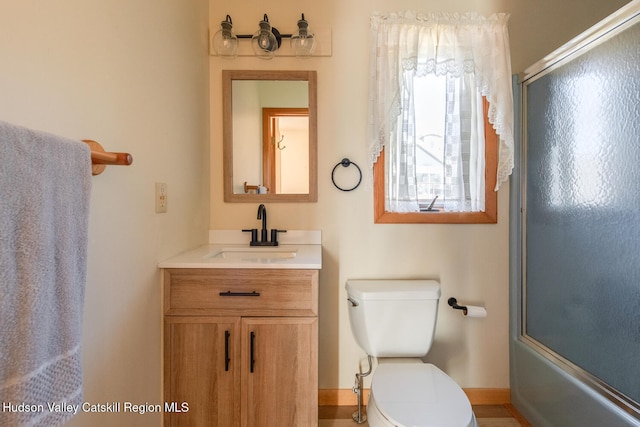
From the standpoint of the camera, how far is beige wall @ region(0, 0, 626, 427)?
2.45ft

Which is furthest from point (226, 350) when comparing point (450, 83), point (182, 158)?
point (450, 83)

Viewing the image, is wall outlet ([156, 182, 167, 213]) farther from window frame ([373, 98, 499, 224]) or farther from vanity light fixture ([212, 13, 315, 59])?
window frame ([373, 98, 499, 224])

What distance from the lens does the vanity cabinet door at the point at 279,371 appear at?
117cm

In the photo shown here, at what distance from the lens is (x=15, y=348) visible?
1.69 ft

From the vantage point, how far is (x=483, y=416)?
155cm

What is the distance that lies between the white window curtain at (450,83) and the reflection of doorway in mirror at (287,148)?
1.24 feet

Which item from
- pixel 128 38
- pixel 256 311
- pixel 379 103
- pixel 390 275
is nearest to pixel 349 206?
pixel 390 275

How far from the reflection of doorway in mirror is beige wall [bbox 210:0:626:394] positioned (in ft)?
0.32

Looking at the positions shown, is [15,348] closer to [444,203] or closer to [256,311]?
[256,311]

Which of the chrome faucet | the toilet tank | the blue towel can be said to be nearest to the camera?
the blue towel

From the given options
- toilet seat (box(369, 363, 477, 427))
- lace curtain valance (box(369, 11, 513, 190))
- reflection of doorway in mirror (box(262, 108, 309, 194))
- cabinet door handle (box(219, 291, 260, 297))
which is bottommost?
toilet seat (box(369, 363, 477, 427))

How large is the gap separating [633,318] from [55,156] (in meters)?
1.83

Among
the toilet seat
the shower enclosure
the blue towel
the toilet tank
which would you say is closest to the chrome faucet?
the toilet tank

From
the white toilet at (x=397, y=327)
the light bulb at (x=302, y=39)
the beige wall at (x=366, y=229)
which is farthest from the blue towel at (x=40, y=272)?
the light bulb at (x=302, y=39)
